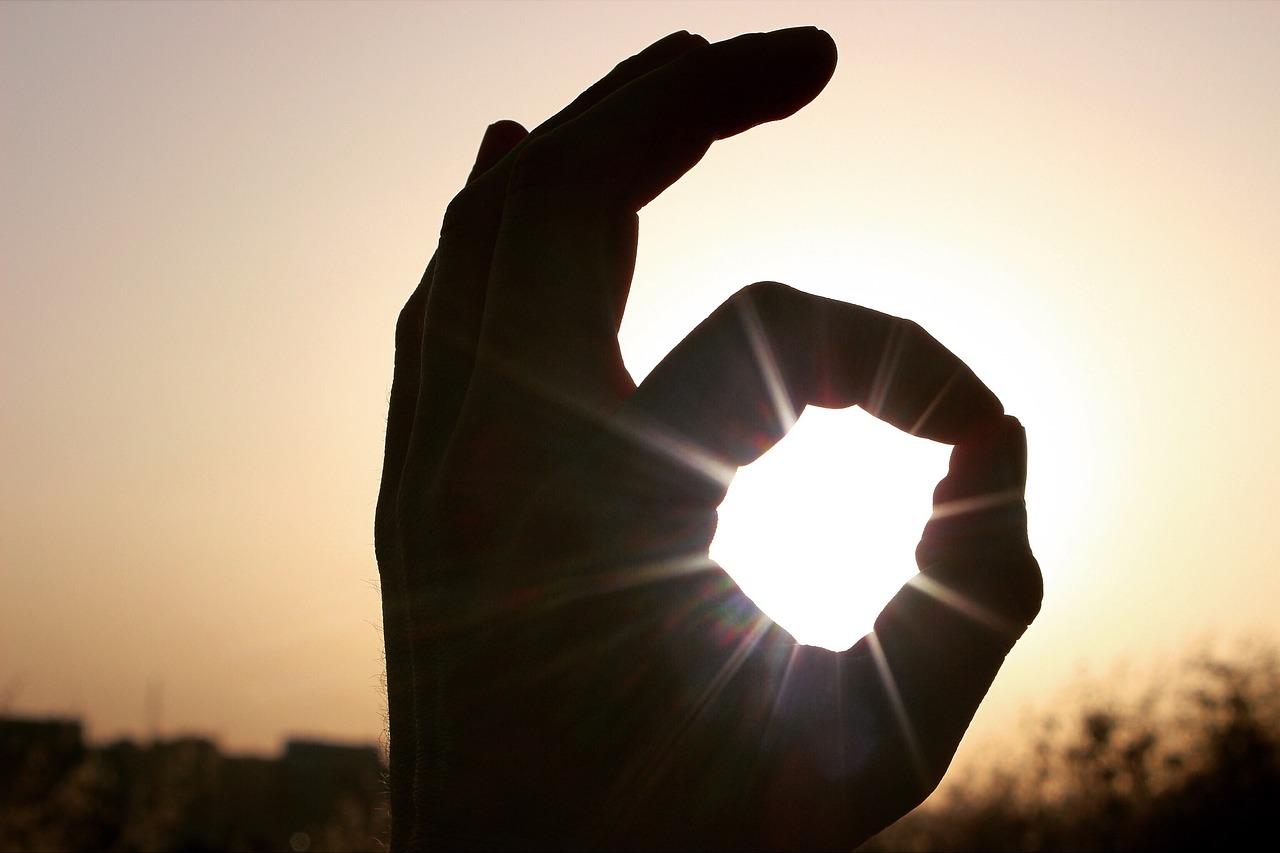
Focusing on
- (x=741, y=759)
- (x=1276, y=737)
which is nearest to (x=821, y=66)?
(x=741, y=759)

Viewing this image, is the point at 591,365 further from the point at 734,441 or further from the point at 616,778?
the point at 616,778

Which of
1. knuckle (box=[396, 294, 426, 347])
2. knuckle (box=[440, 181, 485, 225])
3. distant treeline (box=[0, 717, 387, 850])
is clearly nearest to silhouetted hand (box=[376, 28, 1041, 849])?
knuckle (box=[440, 181, 485, 225])

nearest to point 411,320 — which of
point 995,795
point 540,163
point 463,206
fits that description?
point 463,206

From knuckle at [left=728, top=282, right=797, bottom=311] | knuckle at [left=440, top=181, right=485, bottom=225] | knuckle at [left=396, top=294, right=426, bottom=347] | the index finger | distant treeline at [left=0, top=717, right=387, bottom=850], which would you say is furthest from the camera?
distant treeline at [left=0, top=717, right=387, bottom=850]

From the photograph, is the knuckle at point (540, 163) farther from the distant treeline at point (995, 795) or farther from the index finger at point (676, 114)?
the distant treeline at point (995, 795)

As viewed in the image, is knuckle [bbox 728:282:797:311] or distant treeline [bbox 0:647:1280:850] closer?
knuckle [bbox 728:282:797:311]

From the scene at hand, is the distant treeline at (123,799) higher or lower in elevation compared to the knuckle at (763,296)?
lower

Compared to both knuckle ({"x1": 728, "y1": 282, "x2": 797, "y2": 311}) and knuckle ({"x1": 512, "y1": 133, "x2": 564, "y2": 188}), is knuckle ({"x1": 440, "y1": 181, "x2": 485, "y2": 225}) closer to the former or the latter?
knuckle ({"x1": 512, "y1": 133, "x2": 564, "y2": 188})

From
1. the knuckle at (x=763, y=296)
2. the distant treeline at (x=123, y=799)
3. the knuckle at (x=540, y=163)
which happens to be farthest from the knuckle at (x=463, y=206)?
the distant treeline at (x=123, y=799)

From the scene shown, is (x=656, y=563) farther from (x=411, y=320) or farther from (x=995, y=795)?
(x=995, y=795)
